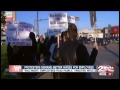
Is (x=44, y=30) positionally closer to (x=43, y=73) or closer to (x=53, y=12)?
(x=53, y=12)

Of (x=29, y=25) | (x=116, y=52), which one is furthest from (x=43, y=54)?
(x=116, y=52)

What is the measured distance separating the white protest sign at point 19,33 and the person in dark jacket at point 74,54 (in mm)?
912

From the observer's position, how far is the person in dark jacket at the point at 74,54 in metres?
6.68

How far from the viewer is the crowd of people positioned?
6699 mm

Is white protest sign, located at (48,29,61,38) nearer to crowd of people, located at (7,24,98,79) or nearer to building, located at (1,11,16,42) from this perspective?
crowd of people, located at (7,24,98,79)

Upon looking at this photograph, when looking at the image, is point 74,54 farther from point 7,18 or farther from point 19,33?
point 7,18

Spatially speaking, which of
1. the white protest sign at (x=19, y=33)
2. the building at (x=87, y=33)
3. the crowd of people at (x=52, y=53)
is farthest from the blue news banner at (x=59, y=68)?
the building at (x=87, y=33)

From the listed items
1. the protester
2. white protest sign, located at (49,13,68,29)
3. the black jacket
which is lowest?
the black jacket

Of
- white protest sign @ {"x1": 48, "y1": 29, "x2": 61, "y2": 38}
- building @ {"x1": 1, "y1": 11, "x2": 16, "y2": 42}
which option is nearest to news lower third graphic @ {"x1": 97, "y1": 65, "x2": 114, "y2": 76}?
white protest sign @ {"x1": 48, "y1": 29, "x2": 61, "y2": 38}

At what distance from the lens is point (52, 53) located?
6754 mm

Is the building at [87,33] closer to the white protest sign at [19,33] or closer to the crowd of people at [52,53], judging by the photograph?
the crowd of people at [52,53]

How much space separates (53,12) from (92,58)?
4.96 feet

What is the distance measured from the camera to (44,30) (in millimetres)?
6695
